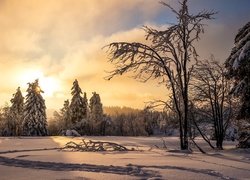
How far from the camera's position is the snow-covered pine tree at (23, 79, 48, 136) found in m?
51.8

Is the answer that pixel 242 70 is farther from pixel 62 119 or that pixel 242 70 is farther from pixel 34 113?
pixel 62 119

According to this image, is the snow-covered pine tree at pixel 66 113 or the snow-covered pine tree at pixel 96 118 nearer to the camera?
the snow-covered pine tree at pixel 96 118

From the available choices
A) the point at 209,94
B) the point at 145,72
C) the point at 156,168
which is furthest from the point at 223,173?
the point at 209,94

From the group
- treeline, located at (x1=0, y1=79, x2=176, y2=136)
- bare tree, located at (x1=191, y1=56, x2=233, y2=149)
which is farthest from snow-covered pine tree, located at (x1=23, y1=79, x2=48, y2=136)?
A: bare tree, located at (x1=191, y1=56, x2=233, y2=149)

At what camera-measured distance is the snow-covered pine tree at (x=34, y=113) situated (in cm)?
5178

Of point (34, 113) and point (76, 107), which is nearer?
point (34, 113)

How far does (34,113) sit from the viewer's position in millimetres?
52125

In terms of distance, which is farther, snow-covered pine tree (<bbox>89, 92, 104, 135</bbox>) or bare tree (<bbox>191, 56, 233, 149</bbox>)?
snow-covered pine tree (<bbox>89, 92, 104, 135</bbox>)

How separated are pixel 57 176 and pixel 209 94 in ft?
55.2

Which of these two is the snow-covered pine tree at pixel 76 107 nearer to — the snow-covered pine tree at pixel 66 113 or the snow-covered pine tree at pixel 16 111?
the snow-covered pine tree at pixel 66 113

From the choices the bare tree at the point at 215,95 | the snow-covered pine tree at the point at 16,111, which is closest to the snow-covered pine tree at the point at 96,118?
the snow-covered pine tree at the point at 16,111

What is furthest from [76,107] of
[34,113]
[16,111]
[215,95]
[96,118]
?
[215,95]

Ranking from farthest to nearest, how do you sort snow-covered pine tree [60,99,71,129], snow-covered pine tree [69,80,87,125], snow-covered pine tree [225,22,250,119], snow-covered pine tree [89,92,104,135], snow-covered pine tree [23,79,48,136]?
snow-covered pine tree [60,99,71,129] → snow-covered pine tree [89,92,104,135] → snow-covered pine tree [69,80,87,125] → snow-covered pine tree [23,79,48,136] → snow-covered pine tree [225,22,250,119]

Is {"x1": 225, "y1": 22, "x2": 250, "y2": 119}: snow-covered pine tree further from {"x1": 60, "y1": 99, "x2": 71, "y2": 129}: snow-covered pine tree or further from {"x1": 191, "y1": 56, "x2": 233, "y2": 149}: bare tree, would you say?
{"x1": 60, "y1": 99, "x2": 71, "y2": 129}: snow-covered pine tree
